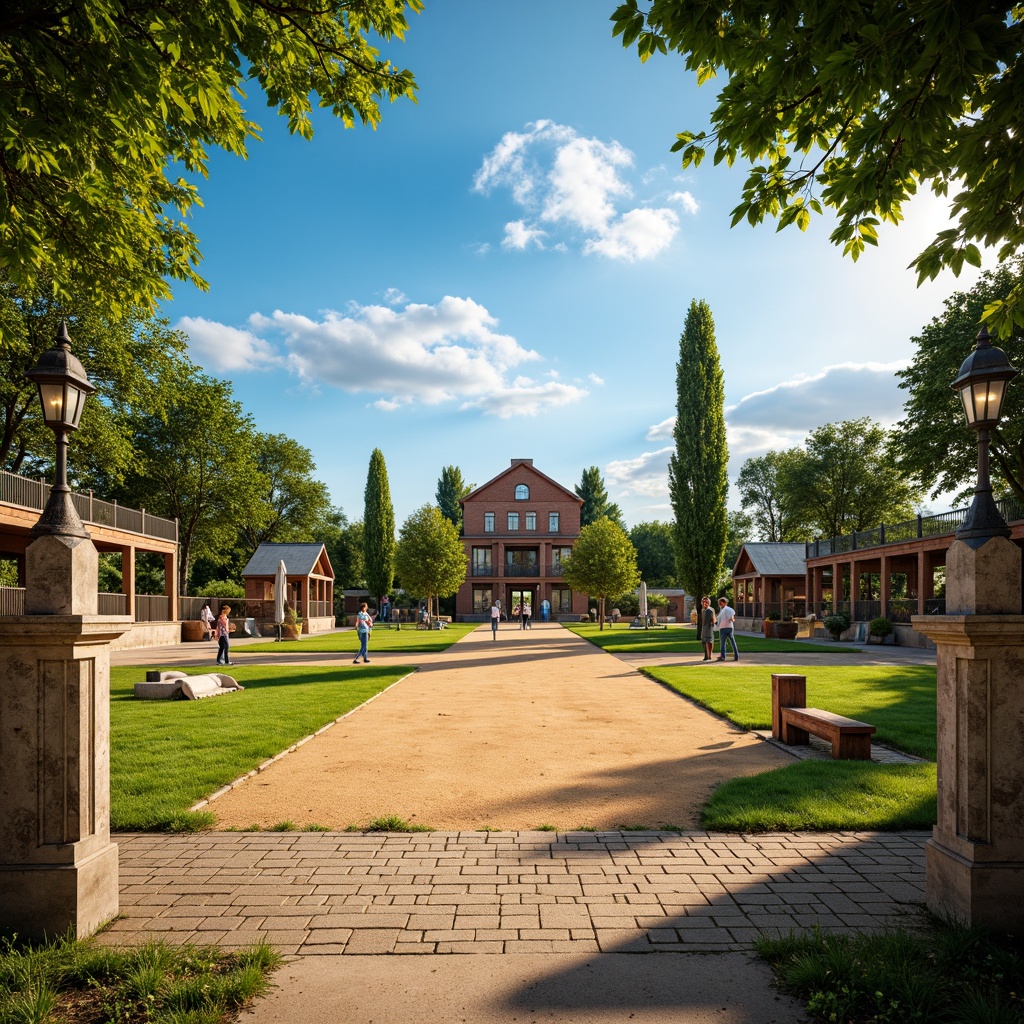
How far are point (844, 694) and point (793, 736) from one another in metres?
4.53

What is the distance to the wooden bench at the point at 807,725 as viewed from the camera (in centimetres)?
734

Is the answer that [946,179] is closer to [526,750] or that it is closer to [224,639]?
[526,750]

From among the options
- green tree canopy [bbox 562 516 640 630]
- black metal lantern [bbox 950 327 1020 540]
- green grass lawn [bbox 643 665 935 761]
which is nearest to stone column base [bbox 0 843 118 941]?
black metal lantern [bbox 950 327 1020 540]

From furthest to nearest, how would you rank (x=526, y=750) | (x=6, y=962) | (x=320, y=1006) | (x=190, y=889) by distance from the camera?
(x=526, y=750)
(x=190, y=889)
(x=6, y=962)
(x=320, y=1006)

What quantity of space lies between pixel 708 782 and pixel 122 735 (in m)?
7.18

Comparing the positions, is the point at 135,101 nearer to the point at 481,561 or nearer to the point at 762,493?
the point at 481,561

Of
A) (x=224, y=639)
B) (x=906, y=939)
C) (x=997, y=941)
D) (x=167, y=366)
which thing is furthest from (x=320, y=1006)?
(x=167, y=366)

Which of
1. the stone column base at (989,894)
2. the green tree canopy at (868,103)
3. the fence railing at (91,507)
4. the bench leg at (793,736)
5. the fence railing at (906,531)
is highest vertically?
the green tree canopy at (868,103)

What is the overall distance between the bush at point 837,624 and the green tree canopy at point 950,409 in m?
6.67

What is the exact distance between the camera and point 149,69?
14.7 ft

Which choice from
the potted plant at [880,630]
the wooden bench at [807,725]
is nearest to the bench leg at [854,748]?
the wooden bench at [807,725]

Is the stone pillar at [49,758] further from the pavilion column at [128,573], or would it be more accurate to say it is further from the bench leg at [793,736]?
the pavilion column at [128,573]

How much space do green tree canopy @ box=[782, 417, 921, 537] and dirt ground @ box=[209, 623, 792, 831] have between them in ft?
158

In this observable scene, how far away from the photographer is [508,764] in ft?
24.1
